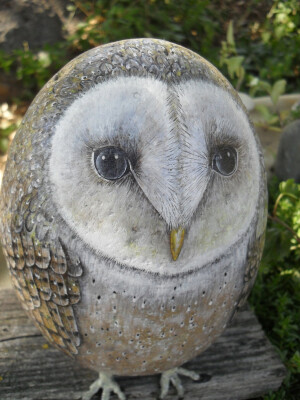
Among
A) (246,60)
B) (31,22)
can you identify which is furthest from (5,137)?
(246,60)

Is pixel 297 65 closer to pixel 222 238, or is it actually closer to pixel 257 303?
pixel 257 303

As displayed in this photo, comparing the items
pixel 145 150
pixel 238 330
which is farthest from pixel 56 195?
pixel 238 330

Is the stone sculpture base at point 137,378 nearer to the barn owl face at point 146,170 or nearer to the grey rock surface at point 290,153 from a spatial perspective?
the barn owl face at point 146,170

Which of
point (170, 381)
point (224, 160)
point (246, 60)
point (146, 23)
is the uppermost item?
point (146, 23)

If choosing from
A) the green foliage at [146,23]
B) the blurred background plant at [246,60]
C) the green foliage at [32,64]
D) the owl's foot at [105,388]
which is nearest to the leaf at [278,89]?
the blurred background plant at [246,60]

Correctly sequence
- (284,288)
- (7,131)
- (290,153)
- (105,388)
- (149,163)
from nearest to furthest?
(149,163) < (105,388) < (284,288) < (290,153) < (7,131)

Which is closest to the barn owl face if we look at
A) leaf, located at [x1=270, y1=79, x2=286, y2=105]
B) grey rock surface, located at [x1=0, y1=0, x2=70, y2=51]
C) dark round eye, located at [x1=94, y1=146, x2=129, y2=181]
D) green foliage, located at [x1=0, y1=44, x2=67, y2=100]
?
dark round eye, located at [x1=94, y1=146, x2=129, y2=181]

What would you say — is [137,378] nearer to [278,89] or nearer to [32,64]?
[278,89]
